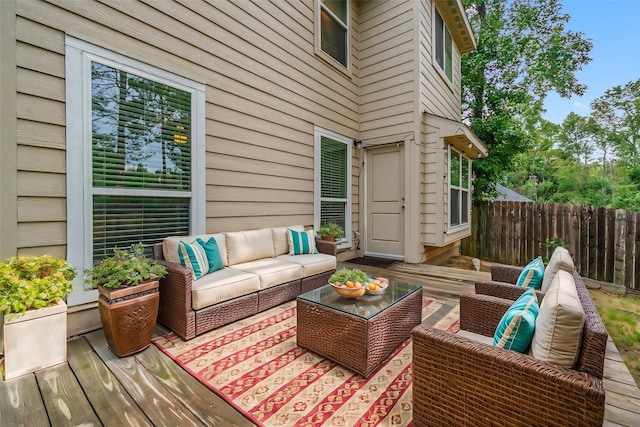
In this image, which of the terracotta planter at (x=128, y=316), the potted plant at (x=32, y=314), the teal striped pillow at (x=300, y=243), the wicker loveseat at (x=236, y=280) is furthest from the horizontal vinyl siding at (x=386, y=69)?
the potted plant at (x=32, y=314)

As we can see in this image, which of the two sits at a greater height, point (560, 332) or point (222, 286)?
point (560, 332)

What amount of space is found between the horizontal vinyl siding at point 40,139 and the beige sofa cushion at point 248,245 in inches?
58.5

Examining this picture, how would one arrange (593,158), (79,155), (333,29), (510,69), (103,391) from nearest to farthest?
(103,391) → (79,155) → (333,29) → (510,69) → (593,158)

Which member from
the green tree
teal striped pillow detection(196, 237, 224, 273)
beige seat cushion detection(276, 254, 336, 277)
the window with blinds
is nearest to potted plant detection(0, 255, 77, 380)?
the window with blinds

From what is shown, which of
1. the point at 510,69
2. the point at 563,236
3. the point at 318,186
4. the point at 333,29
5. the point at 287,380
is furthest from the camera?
the point at 510,69

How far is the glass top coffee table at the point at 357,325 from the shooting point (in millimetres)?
1887

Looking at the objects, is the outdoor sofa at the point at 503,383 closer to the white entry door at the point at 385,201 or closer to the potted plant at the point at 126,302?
the potted plant at the point at 126,302

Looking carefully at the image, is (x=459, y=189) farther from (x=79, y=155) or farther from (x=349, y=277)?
(x=79, y=155)

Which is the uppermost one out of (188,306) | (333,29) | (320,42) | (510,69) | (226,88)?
(510,69)

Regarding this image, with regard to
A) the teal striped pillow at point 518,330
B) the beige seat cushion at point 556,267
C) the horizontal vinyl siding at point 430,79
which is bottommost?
the teal striped pillow at point 518,330

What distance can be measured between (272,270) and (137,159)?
181 cm

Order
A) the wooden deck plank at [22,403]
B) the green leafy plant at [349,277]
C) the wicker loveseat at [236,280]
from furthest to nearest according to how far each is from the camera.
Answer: the wicker loveseat at [236,280], the green leafy plant at [349,277], the wooden deck plank at [22,403]

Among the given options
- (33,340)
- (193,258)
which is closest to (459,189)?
(193,258)

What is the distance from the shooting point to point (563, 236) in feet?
18.2
